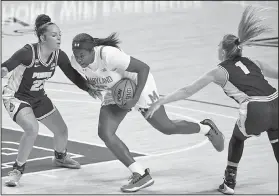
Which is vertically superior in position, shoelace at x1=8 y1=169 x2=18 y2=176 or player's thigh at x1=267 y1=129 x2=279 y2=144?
player's thigh at x1=267 y1=129 x2=279 y2=144

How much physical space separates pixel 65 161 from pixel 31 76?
1276 millimetres

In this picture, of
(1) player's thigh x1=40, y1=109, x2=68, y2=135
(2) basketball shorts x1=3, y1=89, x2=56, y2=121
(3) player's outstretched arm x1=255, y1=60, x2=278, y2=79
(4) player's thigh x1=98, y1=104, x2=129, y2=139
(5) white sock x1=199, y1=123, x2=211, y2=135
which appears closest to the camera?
(3) player's outstretched arm x1=255, y1=60, x2=278, y2=79

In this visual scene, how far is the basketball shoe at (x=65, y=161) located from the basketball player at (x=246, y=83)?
166cm

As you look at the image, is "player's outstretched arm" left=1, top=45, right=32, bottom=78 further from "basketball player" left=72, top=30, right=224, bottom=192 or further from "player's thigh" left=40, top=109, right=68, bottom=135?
"player's thigh" left=40, top=109, right=68, bottom=135

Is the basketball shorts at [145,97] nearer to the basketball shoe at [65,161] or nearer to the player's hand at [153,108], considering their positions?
the player's hand at [153,108]

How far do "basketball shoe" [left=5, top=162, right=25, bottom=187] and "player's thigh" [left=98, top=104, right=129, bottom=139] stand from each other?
3.10ft

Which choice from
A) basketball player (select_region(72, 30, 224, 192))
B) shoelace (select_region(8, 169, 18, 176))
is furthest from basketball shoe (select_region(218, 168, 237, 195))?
shoelace (select_region(8, 169, 18, 176))

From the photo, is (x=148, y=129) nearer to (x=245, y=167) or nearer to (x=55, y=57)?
(x=245, y=167)

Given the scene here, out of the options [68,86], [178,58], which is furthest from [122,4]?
[68,86]

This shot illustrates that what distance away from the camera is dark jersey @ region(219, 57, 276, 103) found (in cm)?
846

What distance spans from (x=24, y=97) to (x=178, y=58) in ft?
24.7

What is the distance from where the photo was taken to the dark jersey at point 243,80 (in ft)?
27.8

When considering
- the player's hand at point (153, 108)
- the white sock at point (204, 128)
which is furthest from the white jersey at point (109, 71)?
the white sock at point (204, 128)

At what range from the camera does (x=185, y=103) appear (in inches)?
523
